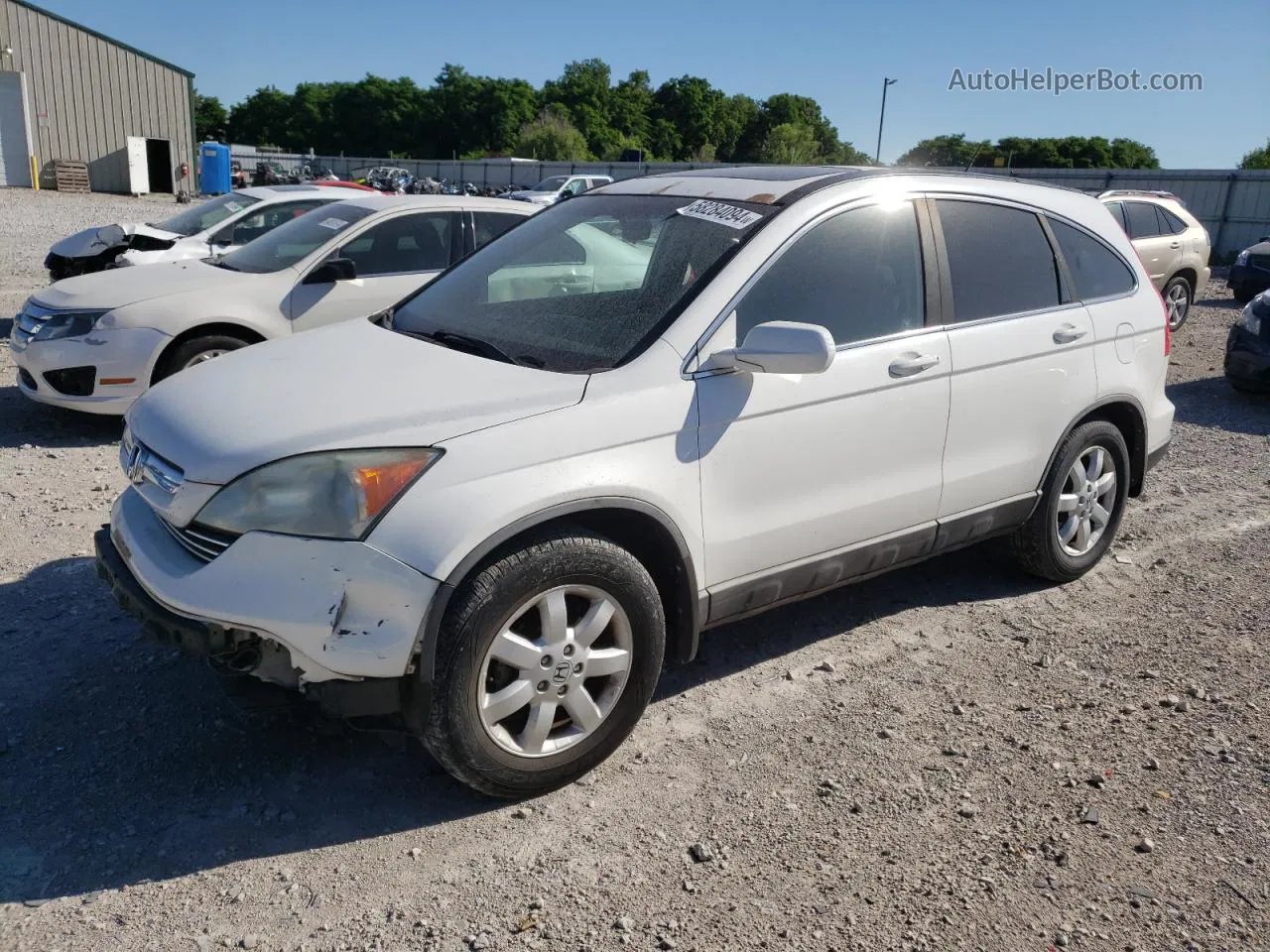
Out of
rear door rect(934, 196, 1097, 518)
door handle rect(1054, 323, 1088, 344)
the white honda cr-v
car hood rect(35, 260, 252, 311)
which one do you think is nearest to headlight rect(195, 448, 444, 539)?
the white honda cr-v

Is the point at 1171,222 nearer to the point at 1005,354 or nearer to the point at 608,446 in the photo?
the point at 1005,354

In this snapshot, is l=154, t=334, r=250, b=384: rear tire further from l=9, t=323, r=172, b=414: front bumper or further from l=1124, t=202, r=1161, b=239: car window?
l=1124, t=202, r=1161, b=239: car window

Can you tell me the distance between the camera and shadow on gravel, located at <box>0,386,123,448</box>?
6.45m

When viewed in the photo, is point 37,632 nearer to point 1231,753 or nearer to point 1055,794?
point 1055,794

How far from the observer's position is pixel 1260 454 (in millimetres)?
7301

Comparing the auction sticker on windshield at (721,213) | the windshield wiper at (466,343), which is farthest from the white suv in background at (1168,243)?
the windshield wiper at (466,343)

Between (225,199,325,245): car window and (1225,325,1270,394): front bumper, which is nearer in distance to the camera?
(1225,325,1270,394): front bumper

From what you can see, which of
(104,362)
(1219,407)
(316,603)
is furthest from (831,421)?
(1219,407)

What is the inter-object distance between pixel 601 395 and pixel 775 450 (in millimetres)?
684

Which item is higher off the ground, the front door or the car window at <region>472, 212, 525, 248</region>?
the car window at <region>472, 212, 525, 248</region>

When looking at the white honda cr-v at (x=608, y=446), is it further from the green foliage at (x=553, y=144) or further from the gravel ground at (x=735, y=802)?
the green foliage at (x=553, y=144)

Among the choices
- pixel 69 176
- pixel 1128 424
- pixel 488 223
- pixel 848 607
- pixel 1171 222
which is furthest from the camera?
pixel 69 176

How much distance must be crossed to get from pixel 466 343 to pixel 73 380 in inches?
161

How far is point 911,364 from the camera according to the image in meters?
3.68
